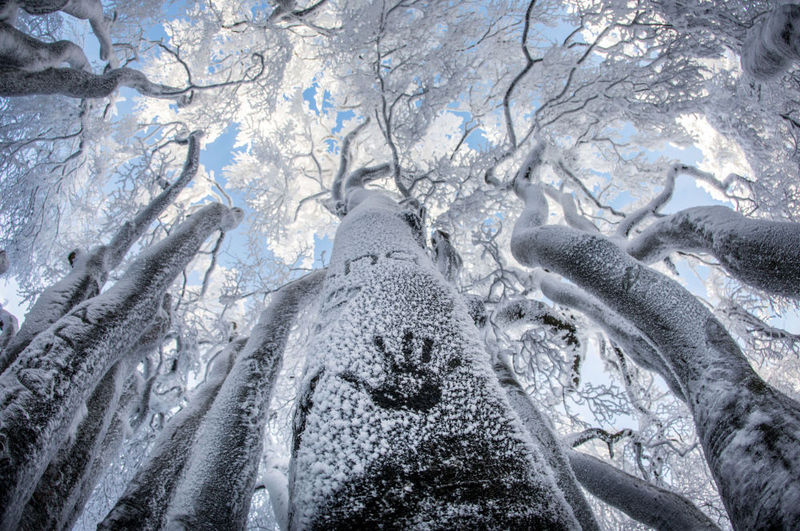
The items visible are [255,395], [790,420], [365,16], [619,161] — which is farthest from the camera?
[619,161]

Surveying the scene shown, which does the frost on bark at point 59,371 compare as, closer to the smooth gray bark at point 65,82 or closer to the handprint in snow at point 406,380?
the handprint in snow at point 406,380

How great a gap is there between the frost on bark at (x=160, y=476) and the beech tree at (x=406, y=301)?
0.02m

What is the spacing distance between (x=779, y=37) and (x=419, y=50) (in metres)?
4.11

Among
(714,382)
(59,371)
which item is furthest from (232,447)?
(714,382)

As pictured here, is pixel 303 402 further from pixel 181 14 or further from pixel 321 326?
pixel 181 14

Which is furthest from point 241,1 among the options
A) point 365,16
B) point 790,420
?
point 790,420

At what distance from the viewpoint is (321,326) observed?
5.09 ft

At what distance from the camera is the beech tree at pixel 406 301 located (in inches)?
43.2

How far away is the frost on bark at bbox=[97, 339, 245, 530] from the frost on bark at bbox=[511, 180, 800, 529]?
305 cm

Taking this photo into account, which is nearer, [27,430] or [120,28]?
[27,430]

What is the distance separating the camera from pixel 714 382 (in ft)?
6.08

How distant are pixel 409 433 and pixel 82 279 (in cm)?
367

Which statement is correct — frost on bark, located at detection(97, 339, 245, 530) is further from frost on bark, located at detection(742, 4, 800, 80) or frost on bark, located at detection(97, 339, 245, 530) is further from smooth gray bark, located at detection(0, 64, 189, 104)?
frost on bark, located at detection(742, 4, 800, 80)

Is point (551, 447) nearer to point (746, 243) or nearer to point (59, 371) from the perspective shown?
point (746, 243)
